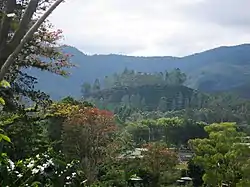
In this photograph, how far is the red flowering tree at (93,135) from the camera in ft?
57.2

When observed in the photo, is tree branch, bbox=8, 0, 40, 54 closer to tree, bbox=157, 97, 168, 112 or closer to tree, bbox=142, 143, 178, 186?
tree, bbox=142, 143, 178, 186

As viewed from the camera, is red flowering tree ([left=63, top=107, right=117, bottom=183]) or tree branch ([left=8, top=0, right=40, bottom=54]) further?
red flowering tree ([left=63, top=107, right=117, bottom=183])

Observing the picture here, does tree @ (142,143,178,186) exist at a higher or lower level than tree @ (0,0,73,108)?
lower

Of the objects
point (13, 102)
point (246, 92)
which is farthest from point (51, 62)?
point (246, 92)

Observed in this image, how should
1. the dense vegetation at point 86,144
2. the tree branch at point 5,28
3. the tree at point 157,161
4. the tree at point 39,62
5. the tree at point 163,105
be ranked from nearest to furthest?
the tree branch at point 5,28 → the dense vegetation at point 86,144 → the tree at point 39,62 → the tree at point 157,161 → the tree at point 163,105

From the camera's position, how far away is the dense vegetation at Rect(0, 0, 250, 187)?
7.88 ft

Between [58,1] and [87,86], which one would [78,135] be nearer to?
[58,1]

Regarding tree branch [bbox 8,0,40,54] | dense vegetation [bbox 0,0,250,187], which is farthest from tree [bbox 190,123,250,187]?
tree branch [bbox 8,0,40,54]

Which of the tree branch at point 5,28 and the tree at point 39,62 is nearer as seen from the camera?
the tree branch at point 5,28

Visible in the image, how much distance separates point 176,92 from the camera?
9388 cm

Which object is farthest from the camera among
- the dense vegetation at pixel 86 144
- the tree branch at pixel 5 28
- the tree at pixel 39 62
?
the tree at pixel 39 62

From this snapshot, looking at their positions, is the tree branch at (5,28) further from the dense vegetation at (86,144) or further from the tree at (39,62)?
the tree at (39,62)

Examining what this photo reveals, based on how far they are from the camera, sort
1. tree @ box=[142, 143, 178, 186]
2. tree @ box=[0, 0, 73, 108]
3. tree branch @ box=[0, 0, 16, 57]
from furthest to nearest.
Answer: tree @ box=[142, 143, 178, 186] < tree @ box=[0, 0, 73, 108] < tree branch @ box=[0, 0, 16, 57]

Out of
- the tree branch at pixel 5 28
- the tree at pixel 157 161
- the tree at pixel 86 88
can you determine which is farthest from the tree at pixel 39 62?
the tree at pixel 86 88
